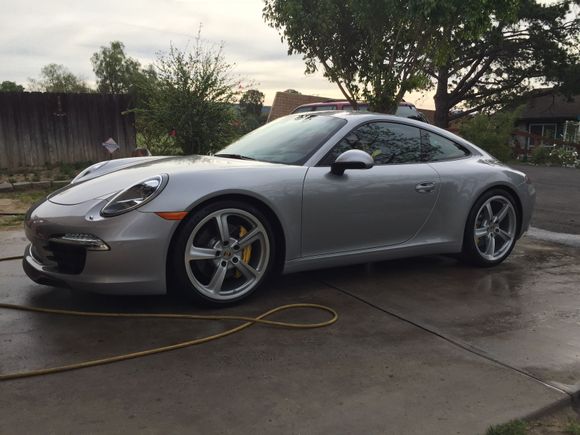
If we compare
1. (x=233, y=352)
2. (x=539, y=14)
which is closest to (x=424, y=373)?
(x=233, y=352)

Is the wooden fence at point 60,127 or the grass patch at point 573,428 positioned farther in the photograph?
the wooden fence at point 60,127

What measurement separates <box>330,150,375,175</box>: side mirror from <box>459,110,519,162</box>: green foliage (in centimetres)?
1742

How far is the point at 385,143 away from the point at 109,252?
7.80 feet

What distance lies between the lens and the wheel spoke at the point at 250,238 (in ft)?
11.6

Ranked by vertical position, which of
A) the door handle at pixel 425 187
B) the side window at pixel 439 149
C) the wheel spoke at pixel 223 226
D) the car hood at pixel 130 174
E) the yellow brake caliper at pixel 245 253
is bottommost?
the yellow brake caliper at pixel 245 253

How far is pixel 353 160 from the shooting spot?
3.73 m

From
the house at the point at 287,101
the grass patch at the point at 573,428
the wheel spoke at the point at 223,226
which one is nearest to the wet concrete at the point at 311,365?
the grass patch at the point at 573,428

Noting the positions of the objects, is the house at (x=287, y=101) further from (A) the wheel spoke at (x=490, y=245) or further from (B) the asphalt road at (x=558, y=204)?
(A) the wheel spoke at (x=490, y=245)

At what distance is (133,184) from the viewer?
3387 mm

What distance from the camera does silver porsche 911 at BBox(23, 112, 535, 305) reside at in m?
3.21

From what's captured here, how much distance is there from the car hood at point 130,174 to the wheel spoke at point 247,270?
2.13 ft

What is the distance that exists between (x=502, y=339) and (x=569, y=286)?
152 cm

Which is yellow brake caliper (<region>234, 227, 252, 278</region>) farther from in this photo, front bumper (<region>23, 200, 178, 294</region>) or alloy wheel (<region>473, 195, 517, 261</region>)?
alloy wheel (<region>473, 195, 517, 261</region>)

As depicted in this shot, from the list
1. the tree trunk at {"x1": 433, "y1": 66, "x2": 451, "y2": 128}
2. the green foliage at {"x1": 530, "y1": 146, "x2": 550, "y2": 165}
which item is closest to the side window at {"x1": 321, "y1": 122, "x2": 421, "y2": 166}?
the green foliage at {"x1": 530, "y1": 146, "x2": 550, "y2": 165}
